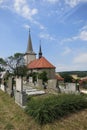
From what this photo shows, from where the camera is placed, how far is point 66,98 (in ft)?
34.2

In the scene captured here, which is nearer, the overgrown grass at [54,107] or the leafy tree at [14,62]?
the overgrown grass at [54,107]

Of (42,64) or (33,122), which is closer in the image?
(33,122)

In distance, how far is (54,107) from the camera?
9383mm

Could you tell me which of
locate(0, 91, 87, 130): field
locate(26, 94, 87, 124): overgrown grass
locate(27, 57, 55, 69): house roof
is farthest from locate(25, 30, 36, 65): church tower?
locate(26, 94, 87, 124): overgrown grass

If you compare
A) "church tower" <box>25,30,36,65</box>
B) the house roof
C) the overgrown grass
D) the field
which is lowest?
the field

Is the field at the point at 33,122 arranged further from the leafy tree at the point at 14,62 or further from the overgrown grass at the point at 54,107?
the leafy tree at the point at 14,62

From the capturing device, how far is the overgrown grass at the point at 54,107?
8961mm

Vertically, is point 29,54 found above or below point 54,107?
above

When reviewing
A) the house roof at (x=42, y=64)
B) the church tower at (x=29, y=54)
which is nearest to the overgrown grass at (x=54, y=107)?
the house roof at (x=42, y=64)

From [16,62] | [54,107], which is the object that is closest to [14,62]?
[16,62]

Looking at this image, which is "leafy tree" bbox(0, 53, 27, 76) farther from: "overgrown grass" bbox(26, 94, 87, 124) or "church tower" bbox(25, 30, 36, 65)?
"overgrown grass" bbox(26, 94, 87, 124)

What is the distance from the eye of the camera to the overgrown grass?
8961 millimetres

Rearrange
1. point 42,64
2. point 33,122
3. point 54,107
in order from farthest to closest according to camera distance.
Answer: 1. point 42,64
2. point 54,107
3. point 33,122

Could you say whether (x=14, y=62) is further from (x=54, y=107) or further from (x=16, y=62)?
(x=54, y=107)
